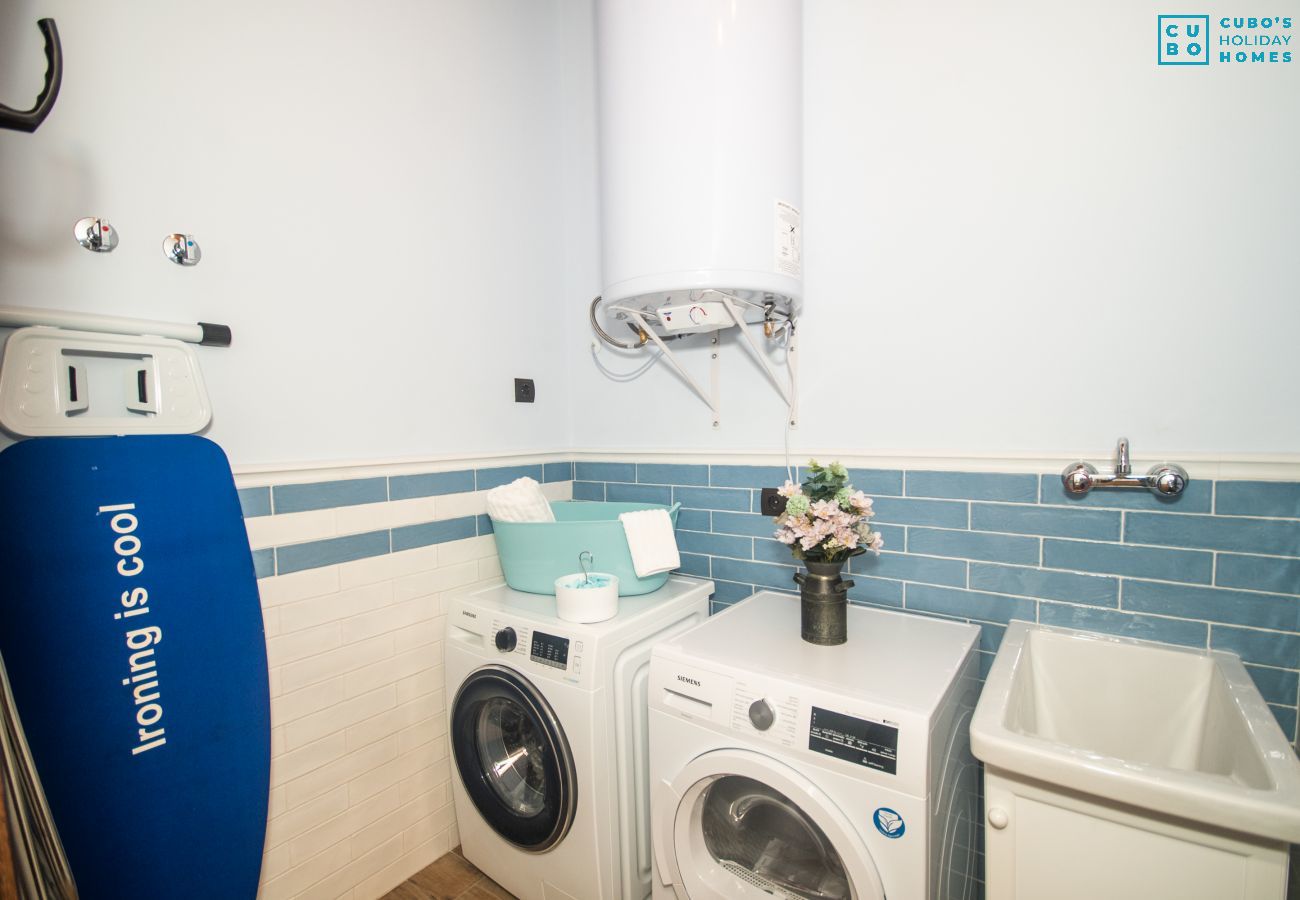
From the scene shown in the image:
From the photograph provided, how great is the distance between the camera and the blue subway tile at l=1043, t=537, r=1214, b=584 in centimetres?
116

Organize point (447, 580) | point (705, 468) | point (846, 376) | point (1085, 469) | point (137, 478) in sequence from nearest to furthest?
point (137, 478) → point (1085, 469) → point (846, 376) → point (447, 580) → point (705, 468)

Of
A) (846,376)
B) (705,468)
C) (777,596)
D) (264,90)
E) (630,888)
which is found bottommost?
(630,888)

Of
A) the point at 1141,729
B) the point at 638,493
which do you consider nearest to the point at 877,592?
the point at 1141,729

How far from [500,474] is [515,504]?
28cm

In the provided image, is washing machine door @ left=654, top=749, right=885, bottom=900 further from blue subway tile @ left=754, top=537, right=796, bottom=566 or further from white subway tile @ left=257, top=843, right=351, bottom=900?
white subway tile @ left=257, top=843, right=351, bottom=900

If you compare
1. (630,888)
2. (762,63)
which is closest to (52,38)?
(762,63)

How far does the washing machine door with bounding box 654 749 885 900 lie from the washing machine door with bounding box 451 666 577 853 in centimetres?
27

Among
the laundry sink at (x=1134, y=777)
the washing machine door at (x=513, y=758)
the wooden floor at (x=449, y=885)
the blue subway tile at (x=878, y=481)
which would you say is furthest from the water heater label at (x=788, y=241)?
the wooden floor at (x=449, y=885)

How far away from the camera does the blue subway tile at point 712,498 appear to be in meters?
1.75

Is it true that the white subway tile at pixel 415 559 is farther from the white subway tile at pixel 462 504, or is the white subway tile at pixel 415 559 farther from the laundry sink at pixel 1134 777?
the laundry sink at pixel 1134 777

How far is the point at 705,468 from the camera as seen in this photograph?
5.96 feet

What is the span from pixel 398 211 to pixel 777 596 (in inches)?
A: 61.6

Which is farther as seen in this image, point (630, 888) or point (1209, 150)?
point (630, 888)

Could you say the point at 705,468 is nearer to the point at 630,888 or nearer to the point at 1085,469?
the point at 1085,469
